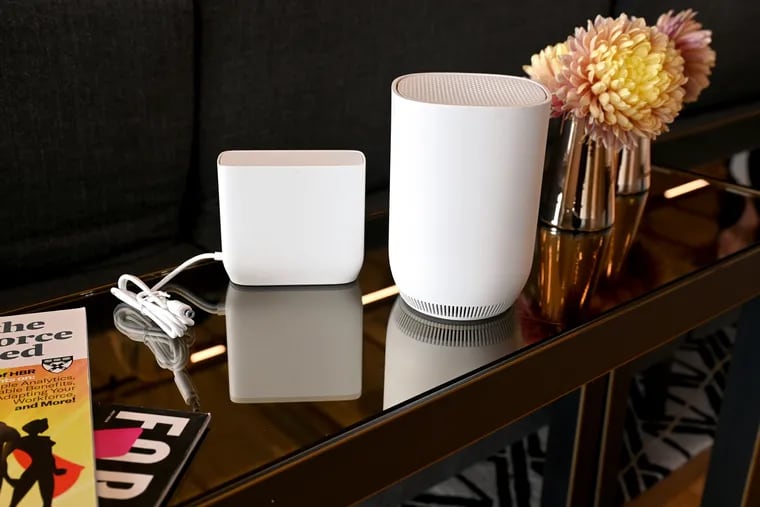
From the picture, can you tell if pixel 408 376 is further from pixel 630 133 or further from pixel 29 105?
pixel 29 105

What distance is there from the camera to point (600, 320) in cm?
65

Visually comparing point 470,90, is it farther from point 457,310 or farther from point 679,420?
point 679,420

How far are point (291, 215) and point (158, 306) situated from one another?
13cm

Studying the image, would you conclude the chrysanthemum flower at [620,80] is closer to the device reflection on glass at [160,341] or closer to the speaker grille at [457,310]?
the speaker grille at [457,310]

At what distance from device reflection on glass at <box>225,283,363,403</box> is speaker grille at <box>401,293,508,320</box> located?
54 mm

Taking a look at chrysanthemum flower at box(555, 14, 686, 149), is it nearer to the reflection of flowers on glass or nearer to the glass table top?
the reflection of flowers on glass

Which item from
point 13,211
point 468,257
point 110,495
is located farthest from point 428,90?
point 13,211

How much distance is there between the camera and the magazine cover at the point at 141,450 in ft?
1.47

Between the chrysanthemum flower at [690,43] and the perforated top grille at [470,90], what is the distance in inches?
11.4

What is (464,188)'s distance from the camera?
1.92ft

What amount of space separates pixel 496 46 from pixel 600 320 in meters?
0.65

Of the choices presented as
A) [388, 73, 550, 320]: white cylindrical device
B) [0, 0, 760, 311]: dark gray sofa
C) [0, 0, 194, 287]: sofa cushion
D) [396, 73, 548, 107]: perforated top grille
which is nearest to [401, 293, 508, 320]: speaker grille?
[388, 73, 550, 320]: white cylindrical device

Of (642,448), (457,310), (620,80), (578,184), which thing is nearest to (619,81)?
(620,80)

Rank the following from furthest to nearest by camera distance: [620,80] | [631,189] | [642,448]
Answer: [642,448] < [631,189] < [620,80]
